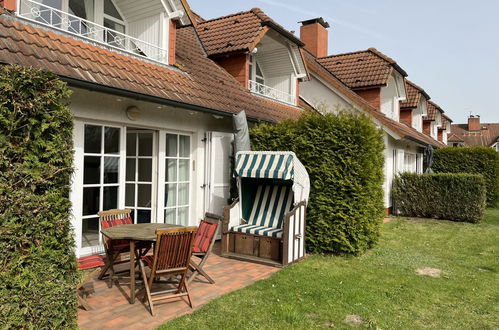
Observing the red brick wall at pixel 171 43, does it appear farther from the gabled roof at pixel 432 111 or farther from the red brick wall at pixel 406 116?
the gabled roof at pixel 432 111

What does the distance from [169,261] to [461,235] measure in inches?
350

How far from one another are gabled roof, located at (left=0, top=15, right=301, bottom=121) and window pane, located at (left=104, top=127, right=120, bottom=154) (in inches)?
33.7

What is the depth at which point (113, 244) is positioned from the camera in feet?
17.0

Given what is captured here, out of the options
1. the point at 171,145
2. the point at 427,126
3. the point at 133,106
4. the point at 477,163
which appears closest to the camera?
the point at 133,106

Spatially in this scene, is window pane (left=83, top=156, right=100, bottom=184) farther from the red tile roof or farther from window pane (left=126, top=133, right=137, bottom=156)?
the red tile roof

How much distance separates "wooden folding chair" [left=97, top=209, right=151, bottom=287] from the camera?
503 cm

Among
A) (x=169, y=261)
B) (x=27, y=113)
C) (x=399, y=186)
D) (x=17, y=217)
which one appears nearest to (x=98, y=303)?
(x=169, y=261)

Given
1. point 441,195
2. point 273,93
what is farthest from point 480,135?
point 273,93

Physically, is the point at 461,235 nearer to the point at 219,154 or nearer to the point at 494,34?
the point at 494,34

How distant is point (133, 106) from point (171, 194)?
2.01 m

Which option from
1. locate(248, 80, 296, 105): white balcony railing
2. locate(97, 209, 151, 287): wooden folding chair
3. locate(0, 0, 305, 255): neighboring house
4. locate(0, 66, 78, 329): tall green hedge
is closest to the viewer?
locate(0, 66, 78, 329): tall green hedge

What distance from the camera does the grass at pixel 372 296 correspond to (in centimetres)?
413

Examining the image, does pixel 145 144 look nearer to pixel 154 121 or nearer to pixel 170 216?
pixel 154 121

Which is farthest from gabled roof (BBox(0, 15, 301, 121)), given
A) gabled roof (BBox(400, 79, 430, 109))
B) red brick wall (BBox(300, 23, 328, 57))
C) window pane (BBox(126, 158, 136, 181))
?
gabled roof (BBox(400, 79, 430, 109))
